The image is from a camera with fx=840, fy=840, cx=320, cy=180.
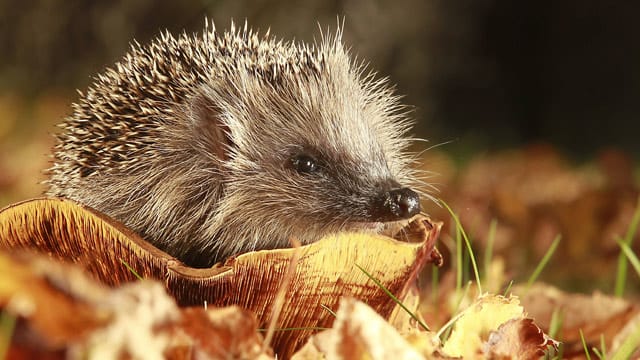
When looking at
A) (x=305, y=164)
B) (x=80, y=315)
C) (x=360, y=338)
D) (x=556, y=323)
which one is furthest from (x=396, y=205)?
(x=80, y=315)

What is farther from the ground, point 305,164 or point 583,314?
point 305,164

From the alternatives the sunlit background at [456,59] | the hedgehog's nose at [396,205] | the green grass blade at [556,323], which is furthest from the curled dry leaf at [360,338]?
the sunlit background at [456,59]

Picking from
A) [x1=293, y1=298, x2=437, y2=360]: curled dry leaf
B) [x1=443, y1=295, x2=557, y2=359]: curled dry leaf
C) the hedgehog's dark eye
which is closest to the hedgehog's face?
the hedgehog's dark eye

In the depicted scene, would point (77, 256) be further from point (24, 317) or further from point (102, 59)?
point (102, 59)

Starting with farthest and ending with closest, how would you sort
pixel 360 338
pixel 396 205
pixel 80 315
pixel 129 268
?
pixel 396 205, pixel 129 268, pixel 360 338, pixel 80 315

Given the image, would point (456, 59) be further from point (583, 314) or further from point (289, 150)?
point (289, 150)

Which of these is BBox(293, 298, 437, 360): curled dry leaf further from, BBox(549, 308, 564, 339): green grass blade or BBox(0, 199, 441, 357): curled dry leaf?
BBox(549, 308, 564, 339): green grass blade

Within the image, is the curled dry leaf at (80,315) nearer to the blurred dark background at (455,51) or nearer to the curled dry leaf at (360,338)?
the curled dry leaf at (360,338)
